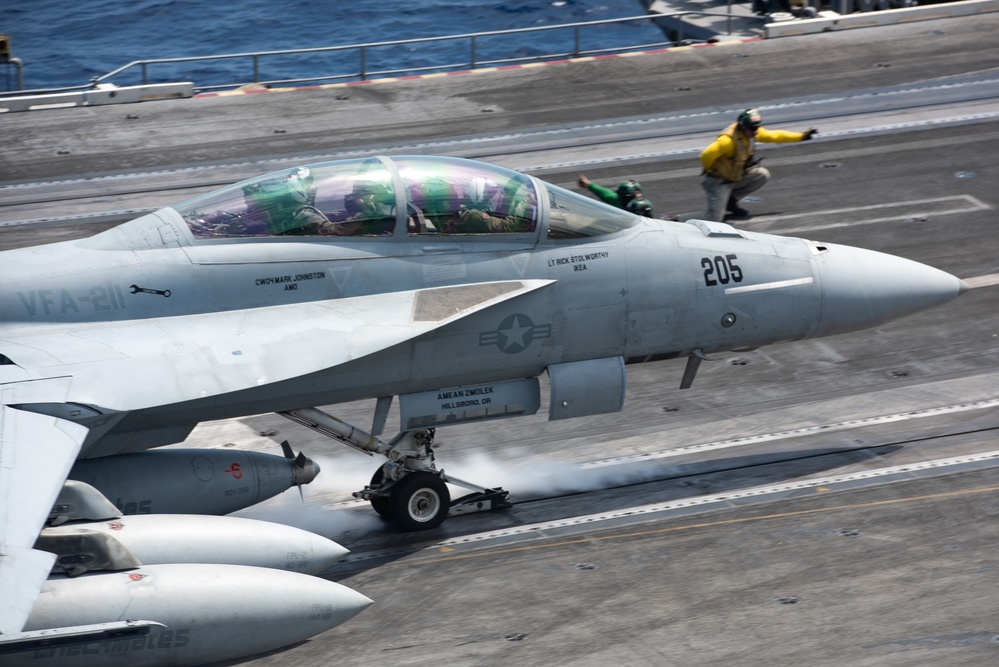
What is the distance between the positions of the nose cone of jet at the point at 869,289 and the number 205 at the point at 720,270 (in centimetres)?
107

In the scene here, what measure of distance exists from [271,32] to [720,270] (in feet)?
162

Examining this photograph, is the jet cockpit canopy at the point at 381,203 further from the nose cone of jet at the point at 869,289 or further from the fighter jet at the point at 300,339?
the nose cone of jet at the point at 869,289

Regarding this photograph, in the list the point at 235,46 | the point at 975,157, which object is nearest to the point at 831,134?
the point at 975,157

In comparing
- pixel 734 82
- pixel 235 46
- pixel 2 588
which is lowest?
pixel 2 588

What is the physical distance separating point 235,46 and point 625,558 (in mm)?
48926

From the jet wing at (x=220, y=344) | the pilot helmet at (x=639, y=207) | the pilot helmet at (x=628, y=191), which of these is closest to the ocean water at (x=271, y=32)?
the pilot helmet at (x=628, y=191)

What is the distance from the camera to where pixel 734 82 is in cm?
3105

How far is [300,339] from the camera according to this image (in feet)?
39.5

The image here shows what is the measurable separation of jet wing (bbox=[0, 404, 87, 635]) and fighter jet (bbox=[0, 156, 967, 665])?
0.02m

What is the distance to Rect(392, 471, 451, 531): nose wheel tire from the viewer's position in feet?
43.4

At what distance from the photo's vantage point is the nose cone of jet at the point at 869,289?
47.1 feet

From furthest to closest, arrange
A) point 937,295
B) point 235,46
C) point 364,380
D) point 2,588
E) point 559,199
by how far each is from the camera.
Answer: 1. point 235,46
2. point 937,295
3. point 559,199
4. point 364,380
5. point 2,588

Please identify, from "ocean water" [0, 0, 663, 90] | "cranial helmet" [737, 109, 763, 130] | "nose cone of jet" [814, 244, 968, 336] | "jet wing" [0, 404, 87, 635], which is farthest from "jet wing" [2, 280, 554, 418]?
"ocean water" [0, 0, 663, 90]

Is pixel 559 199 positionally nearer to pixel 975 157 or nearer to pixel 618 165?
pixel 618 165
